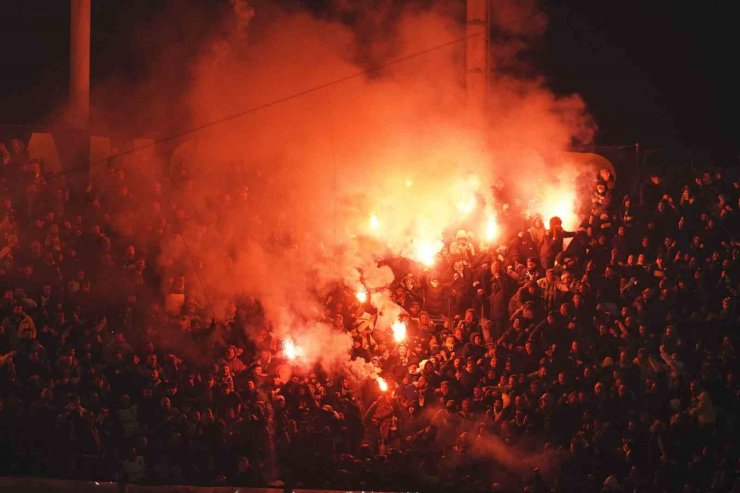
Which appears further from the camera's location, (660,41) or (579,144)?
(660,41)

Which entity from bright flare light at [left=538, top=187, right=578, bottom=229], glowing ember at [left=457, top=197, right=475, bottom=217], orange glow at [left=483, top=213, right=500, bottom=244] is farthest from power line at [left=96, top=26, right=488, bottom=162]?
orange glow at [left=483, top=213, right=500, bottom=244]

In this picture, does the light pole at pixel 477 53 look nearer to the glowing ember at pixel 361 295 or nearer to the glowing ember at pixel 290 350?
the glowing ember at pixel 361 295

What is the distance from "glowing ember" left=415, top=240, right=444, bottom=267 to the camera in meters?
11.3

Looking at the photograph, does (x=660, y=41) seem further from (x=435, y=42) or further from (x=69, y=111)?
(x=69, y=111)

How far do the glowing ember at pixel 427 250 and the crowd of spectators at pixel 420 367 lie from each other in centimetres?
36

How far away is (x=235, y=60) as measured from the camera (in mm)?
12523

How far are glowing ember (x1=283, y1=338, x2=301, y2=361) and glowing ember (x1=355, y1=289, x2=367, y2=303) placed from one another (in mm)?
884

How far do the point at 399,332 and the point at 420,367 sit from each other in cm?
51

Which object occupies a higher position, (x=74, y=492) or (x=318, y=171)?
(x=318, y=171)

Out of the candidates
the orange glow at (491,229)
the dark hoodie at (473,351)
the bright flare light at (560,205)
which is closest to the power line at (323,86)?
the bright flare light at (560,205)

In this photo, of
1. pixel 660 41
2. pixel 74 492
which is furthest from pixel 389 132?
pixel 74 492

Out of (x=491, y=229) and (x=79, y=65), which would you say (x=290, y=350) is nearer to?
(x=491, y=229)

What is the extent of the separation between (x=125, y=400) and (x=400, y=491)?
2.44 metres

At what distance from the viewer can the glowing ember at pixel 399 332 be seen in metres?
10.4
